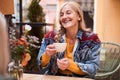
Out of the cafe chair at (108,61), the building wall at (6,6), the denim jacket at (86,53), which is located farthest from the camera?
the cafe chair at (108,61)

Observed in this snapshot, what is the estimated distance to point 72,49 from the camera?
221 cm

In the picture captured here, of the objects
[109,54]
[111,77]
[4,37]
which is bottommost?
[111,77]

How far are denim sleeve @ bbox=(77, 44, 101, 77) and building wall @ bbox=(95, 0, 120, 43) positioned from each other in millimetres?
1422

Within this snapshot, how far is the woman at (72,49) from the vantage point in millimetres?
2135

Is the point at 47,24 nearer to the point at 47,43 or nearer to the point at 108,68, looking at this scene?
the point at 108,68

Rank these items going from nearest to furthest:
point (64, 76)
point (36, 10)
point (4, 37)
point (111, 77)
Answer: point (4, 37), point (64, 76), point (111, 77), point (36, 10)

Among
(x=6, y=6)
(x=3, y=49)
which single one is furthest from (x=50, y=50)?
(x=3, y=49)

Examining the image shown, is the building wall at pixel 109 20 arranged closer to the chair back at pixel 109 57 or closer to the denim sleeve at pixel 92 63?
the chair back at pixel 109 57

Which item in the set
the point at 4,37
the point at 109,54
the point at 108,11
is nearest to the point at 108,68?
the point at 109,54

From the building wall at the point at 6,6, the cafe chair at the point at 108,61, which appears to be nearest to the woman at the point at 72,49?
the building wall at the point at 6,6

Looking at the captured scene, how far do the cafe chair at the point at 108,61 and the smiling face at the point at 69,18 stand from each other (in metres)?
0.98

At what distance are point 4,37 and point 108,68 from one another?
2.36 metres

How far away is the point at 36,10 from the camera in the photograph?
149 inches

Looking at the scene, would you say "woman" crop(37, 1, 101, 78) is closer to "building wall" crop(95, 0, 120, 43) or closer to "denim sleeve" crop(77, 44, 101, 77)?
"denim sleeve" crop(77, 44, 101, 77)
